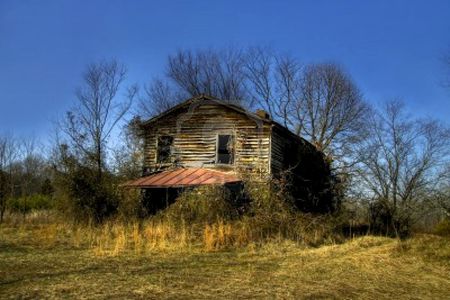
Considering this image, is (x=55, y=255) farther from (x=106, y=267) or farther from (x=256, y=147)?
(x=256, y=147)

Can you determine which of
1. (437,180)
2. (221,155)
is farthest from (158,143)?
(437,180)

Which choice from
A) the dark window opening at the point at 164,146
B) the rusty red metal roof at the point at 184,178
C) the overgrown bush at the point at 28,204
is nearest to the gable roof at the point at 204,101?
the dark window opening at the point at 164,146

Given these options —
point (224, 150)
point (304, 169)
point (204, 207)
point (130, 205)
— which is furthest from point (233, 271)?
point (304, 169)

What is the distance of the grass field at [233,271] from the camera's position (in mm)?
7801

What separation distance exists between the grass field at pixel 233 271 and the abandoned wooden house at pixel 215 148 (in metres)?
7.16

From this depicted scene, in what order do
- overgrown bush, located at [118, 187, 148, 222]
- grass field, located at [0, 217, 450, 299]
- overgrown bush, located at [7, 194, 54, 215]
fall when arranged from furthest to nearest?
overgrown bush, located at [7, 194, 54, 215] < overgrown bush, located at [118, 187, 148, 222] < grass field, located at [0, 217, 450, 299]

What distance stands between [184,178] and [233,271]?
1000 cm

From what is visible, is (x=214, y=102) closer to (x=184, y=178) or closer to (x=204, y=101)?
(x=204, y=101)

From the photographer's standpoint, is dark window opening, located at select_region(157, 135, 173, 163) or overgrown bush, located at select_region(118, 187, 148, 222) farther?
dark window opening, located at select_region(157, 135, 173, 163)

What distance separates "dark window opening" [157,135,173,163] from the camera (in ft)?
73.7

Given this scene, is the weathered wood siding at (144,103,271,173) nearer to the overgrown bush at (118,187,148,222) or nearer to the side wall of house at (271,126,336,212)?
the side wall of house at (271,126,336,212)

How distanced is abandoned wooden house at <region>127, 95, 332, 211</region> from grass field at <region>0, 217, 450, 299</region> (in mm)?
7163

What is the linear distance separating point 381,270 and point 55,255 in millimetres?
7814

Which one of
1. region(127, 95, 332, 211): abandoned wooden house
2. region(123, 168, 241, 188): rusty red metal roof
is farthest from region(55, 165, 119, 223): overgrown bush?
region(127, 95, 332, 211): abandoned wooden house
